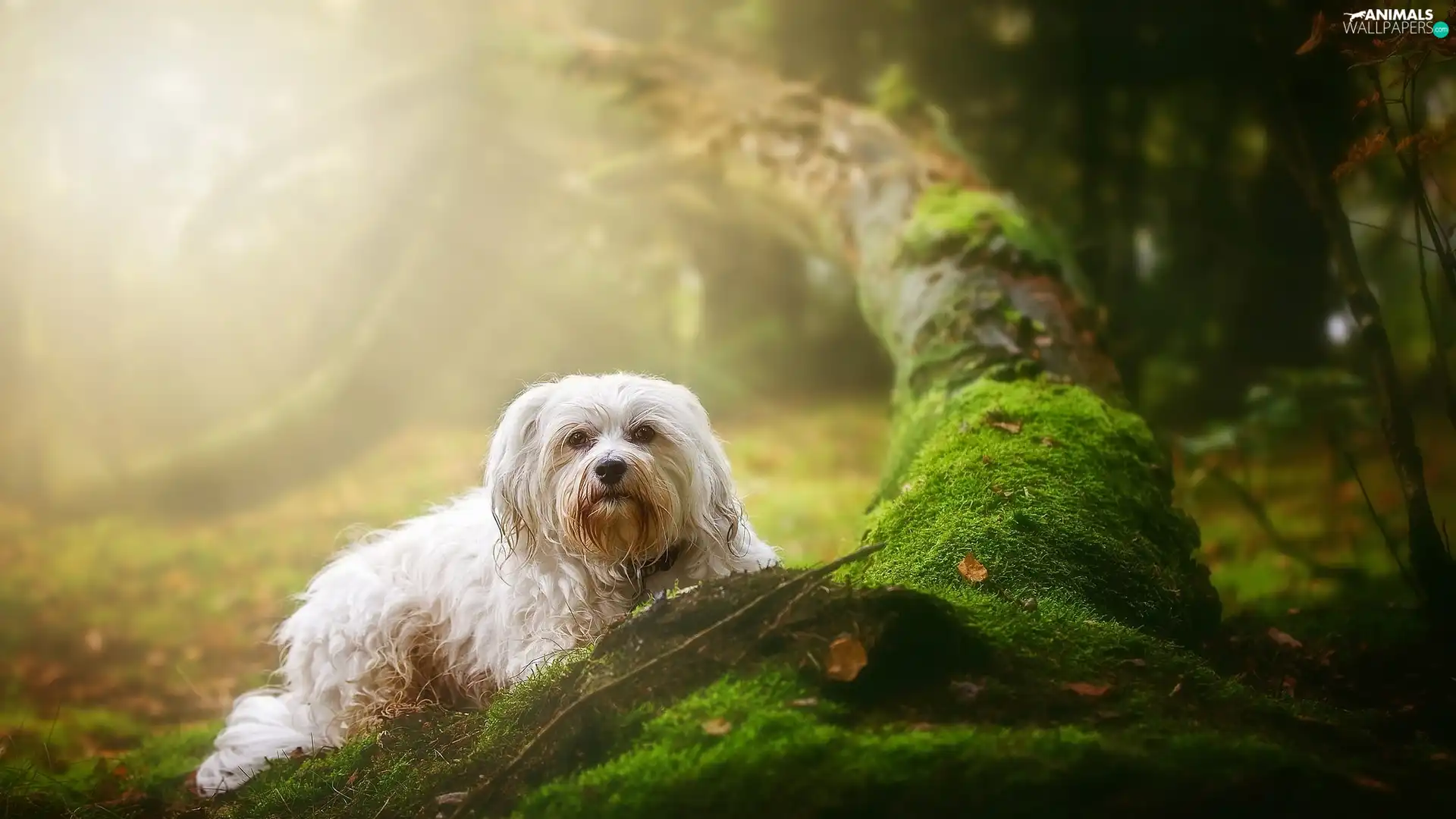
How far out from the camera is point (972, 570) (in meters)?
3.20

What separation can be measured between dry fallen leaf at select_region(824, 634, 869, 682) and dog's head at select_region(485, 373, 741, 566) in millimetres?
912

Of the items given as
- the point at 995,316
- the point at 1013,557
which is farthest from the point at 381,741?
the point at 995,316

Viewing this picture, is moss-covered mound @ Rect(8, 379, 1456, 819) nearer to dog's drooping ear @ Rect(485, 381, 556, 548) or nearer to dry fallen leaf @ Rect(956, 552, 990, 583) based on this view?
dry fallen leaf @ Rect(956, 552, 990, 583)

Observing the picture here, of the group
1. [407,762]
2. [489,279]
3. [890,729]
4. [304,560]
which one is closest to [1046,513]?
[890,729]

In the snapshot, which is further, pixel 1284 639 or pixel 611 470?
pixel 1284 639

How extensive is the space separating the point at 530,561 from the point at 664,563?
0.44 meters

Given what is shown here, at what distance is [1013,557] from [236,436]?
7.63 m

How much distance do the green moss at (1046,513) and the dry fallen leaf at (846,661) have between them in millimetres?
489

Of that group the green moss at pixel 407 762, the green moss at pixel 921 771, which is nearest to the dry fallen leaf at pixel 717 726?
the green moss at pixel 921 771

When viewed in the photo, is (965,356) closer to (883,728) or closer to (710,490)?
Answer: (710,490)

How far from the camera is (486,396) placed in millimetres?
10406

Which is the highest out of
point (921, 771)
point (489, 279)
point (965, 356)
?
point (489, 279)

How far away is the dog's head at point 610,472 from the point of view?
3.18 meters

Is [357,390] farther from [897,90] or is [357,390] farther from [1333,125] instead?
[1333,125]
